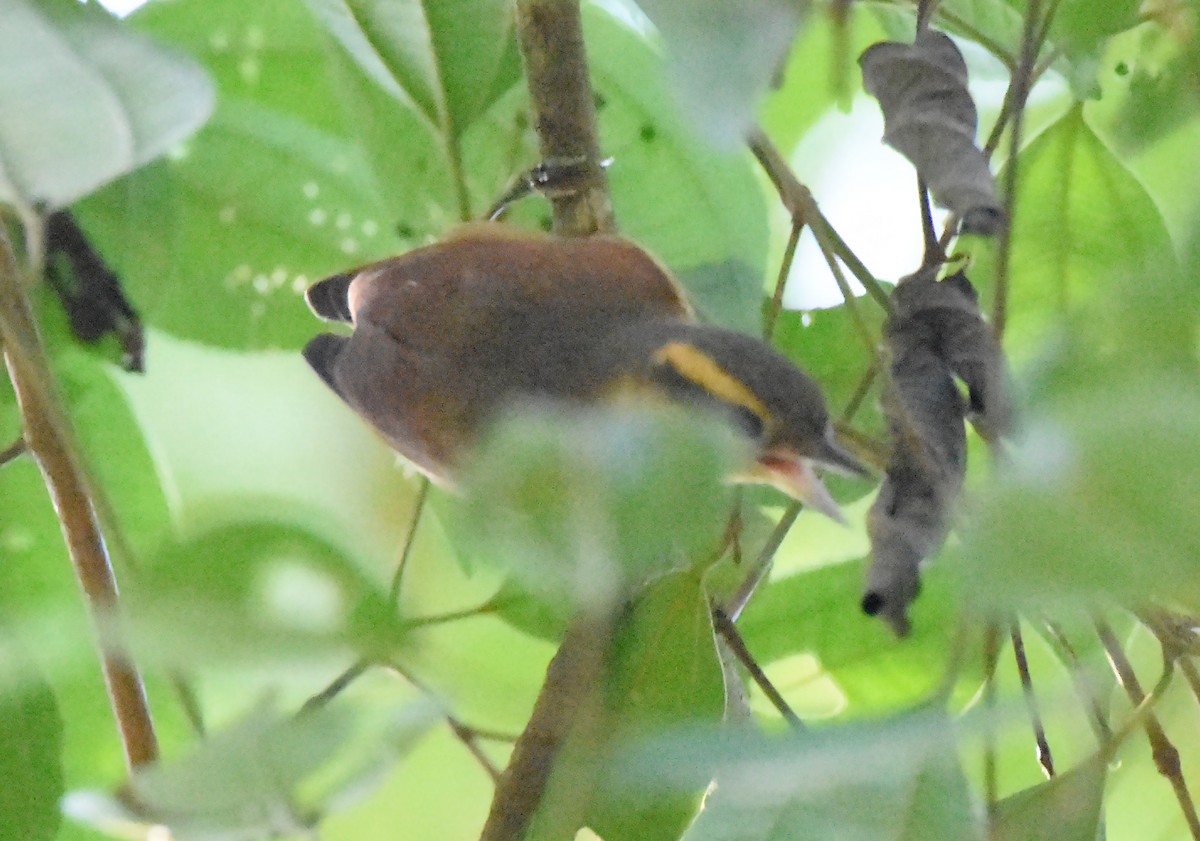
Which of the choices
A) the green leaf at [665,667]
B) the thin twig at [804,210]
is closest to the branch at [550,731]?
the green leaf at [665,667]

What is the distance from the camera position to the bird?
2.58ft

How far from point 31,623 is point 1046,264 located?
597 millimetres

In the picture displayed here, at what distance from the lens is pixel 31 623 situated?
45 cm

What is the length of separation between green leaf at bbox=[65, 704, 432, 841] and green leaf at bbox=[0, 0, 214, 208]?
0.30 m

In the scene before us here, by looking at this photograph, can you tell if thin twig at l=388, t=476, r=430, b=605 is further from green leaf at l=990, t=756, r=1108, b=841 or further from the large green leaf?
green leaf at l=990, t=756, r=1108, b=841

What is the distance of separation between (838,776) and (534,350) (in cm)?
A: 56

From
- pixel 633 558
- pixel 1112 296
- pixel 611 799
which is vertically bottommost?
pixel 611 799

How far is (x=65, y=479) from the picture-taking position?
71 cm

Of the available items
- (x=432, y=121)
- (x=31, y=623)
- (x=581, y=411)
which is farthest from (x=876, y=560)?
(x=432, y=121)

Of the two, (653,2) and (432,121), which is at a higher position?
(653,2)

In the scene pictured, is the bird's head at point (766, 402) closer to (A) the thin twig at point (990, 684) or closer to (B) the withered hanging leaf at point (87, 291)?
(A) the thin twig at point (990, 684)

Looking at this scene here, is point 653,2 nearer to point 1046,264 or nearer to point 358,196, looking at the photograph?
point 1046,264

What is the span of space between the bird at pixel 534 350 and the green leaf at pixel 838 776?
0.89ft

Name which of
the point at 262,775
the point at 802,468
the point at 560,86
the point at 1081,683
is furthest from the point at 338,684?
the point at 560,86
